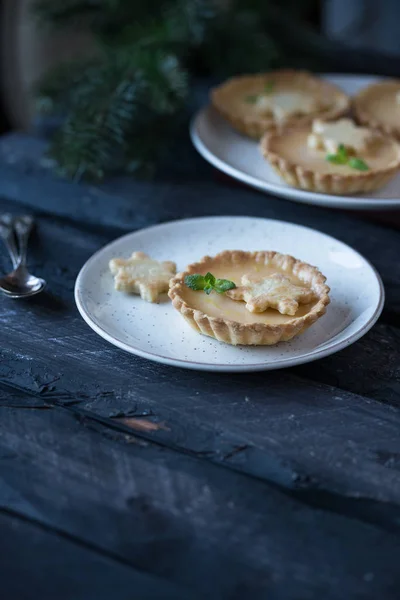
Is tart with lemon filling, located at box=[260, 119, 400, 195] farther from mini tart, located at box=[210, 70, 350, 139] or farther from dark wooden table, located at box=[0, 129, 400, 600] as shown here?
dark wooden table, located at box=[0, 129, 400, 600]

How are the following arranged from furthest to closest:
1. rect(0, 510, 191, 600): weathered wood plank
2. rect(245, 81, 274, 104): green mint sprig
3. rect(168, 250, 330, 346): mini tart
Answer: rect(245, 81, 274, 104): green mint sprig < rect(168, 250, 330, 346): mini tart < rect(0, 510, 191, 600): weathered wood plank

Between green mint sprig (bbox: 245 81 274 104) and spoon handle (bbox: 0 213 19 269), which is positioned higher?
green mint sprig (bbox: 245 81 274 104)

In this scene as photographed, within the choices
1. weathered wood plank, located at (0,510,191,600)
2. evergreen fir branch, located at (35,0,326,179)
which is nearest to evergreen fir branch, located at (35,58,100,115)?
evergreen fir branch, located at (35,0,326,179)

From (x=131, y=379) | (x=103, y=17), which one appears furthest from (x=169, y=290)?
(x=103, y=17)

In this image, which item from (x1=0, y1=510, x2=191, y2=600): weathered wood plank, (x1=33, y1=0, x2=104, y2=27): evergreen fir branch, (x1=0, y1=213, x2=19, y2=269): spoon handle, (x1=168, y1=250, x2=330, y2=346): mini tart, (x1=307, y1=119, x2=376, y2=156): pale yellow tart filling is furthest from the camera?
(x1=33, y1=0, x2=104, y2=27): evergreen fir branch

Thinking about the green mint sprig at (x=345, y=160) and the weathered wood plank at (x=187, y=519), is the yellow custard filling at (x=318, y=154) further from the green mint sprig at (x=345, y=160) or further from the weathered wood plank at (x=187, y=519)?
the weathered wood plank at (x=187, y=519)

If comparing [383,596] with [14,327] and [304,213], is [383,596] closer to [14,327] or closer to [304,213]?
[14,327]

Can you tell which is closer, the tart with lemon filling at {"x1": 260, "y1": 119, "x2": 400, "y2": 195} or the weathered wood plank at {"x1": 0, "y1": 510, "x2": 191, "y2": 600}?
the weathered wood plank at {"x1": 0, "y1": 510, "x2": 191, "y2": 600}

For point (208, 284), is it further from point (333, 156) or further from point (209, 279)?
point (333, 156)
